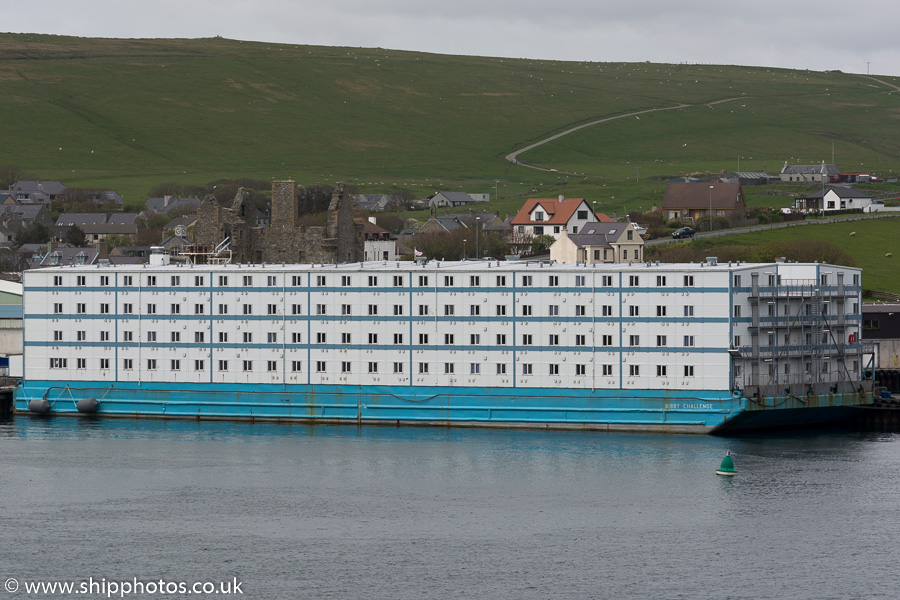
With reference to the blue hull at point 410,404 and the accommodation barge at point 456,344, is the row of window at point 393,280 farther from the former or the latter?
the blue hull at point 410,404

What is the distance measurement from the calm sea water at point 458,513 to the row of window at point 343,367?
4168mm

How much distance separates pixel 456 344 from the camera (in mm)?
91562

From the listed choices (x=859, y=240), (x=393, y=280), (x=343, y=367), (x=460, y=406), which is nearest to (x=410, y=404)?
(x=460, y=406)

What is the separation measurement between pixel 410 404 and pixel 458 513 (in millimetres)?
25662

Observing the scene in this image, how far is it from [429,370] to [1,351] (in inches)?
1393

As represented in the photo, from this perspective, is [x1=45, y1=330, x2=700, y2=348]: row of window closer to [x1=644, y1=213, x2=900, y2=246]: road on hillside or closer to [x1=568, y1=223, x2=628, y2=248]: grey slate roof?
[x1=568, y1=223, x2=628, y2=248]: grey slate roof

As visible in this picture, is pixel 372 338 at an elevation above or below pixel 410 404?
above

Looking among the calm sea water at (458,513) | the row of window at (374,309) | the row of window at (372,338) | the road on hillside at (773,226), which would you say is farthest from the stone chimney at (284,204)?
the road on hillside at (773,226)

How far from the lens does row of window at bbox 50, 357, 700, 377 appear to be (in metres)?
88.1

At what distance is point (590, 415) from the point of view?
88.6 meters

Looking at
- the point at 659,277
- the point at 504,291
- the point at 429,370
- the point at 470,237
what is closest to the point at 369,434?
the point at 429,370

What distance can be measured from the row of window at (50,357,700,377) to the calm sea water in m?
4.17

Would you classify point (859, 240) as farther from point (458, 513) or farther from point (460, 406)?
point (458, 513)

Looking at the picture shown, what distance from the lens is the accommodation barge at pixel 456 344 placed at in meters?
87.1
